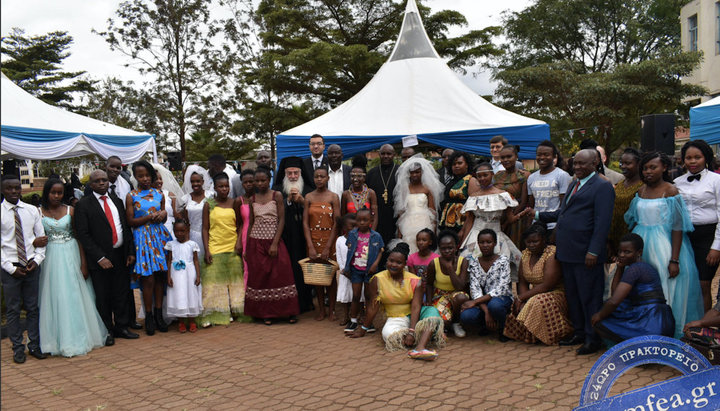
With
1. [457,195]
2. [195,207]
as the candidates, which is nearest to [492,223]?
[457,195]

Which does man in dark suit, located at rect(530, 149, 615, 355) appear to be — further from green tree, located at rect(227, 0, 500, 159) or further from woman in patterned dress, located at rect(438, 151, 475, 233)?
green tree, located at rect(227, 0, 500, 159)

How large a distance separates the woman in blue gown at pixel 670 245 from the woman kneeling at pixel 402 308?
1.88 meters

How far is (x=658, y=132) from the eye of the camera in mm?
7750

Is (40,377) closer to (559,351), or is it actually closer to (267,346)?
(267,346)

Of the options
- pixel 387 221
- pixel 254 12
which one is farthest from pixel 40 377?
pixel 254 12

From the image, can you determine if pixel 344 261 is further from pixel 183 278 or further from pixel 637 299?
pixel 637 299

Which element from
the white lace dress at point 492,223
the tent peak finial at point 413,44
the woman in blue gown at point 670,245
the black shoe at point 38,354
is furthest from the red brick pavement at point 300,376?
the tent peak finial at point 413,44

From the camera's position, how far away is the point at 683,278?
15.1 ft

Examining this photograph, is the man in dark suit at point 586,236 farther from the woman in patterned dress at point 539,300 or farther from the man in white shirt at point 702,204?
the man in white shirt at point 702,204

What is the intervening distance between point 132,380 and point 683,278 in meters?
4.55

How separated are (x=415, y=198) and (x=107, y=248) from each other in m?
3.16

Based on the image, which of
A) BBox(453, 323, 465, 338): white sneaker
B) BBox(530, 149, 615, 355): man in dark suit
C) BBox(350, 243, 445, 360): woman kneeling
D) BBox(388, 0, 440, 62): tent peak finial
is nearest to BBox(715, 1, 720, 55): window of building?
BBox(388, 0, 440, 62): tent peak finial

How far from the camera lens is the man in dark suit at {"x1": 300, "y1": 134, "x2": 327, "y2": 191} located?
668 centimetres

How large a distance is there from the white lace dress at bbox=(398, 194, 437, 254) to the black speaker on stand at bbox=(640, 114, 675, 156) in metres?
3.71
